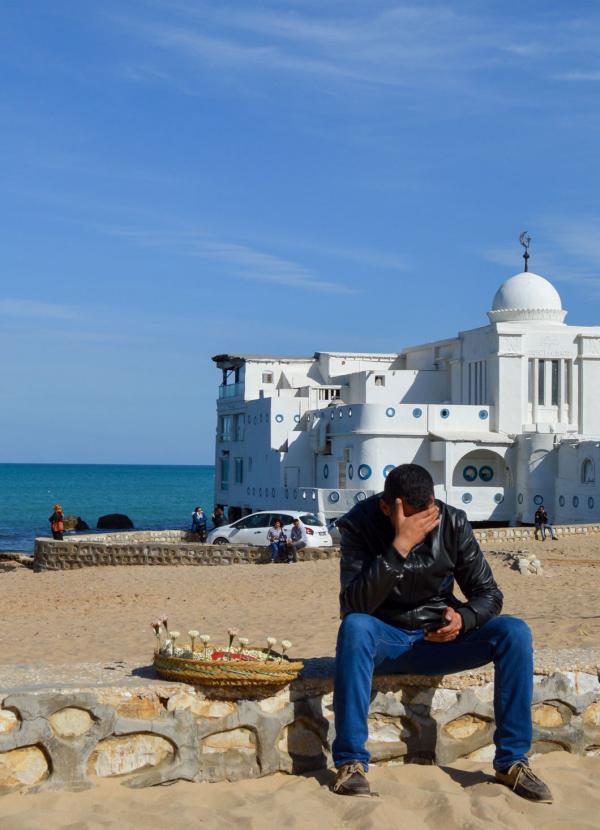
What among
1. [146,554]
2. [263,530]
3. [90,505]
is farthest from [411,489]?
[90,505]

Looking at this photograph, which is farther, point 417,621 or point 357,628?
point 417,621

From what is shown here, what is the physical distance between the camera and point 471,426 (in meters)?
37.8

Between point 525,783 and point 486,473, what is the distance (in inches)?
1311

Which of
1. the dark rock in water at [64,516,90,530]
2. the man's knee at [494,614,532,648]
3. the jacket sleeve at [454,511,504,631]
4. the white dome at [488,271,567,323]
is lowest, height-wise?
the dark rock in water at [64,516,90,530]

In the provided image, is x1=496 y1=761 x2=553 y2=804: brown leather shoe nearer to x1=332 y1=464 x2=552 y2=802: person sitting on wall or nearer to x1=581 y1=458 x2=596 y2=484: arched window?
x1=332 y1=464 x2=552 y2=802: person sitting on wall

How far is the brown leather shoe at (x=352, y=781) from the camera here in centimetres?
482

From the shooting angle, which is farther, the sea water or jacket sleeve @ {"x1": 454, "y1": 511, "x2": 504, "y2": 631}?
the sea water

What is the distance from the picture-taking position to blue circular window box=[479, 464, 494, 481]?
124 feet

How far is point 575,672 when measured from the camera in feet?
19.0

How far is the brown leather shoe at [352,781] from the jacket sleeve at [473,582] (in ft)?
3.02

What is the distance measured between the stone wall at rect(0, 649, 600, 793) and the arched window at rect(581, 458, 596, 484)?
2837 centimetres

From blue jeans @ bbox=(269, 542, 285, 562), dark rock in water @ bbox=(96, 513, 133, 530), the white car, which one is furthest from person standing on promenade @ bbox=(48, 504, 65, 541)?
dark rock in water @ bbox=(96, 513, 133, 530)

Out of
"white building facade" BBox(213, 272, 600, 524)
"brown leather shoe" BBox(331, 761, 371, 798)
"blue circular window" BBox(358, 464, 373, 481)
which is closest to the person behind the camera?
"brown leather shoe" BBox(331, 761, 371, 798)

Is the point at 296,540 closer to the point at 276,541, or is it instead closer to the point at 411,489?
the point at 276,541
